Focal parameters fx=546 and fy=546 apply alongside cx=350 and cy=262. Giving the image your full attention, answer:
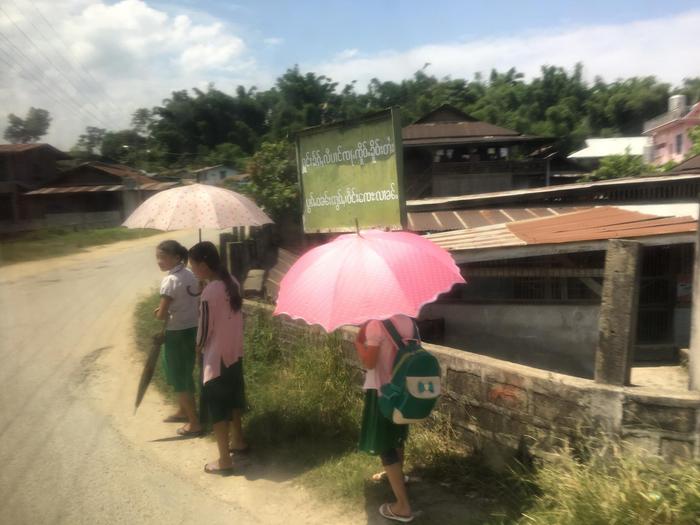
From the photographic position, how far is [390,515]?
10.7ft

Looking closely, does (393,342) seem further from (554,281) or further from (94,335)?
(94,335)

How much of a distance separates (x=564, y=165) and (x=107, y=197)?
74.9 ft

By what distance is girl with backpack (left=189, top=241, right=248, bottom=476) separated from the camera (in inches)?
158

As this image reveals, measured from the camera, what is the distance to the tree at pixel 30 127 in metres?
5.97

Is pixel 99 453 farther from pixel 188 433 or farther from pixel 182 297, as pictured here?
pixel 182 297

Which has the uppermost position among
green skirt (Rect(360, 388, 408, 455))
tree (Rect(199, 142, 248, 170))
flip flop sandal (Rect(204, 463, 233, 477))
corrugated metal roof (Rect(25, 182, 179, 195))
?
tree (Rect(199, 142, 248, 170))

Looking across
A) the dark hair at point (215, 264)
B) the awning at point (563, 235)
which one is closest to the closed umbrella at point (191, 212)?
the dark hair at point (215, 264)

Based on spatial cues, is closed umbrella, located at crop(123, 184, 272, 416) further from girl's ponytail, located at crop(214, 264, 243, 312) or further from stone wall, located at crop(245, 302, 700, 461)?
stone wall, located at crop(245, 302, 700, 461)

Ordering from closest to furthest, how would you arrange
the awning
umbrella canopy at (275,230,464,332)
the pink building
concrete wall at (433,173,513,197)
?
umbrella canopy at (275,230,464,332), the awning, concrete wall at (433,173,513,197), the pink building

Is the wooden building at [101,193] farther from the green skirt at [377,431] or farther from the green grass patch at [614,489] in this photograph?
the green grass patch at [614,489]

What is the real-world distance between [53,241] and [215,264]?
14.7m

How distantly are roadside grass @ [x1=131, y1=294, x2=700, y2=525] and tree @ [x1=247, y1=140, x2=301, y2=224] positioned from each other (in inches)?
226

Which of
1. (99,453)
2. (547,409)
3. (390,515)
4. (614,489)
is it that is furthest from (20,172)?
(614,489)

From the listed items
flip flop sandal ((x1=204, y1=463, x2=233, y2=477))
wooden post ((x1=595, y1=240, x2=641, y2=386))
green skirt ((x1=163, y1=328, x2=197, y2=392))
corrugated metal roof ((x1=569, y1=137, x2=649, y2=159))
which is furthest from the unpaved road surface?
corrugated metal roof ((x1=569, y1=137, x2=649, y2=159))
